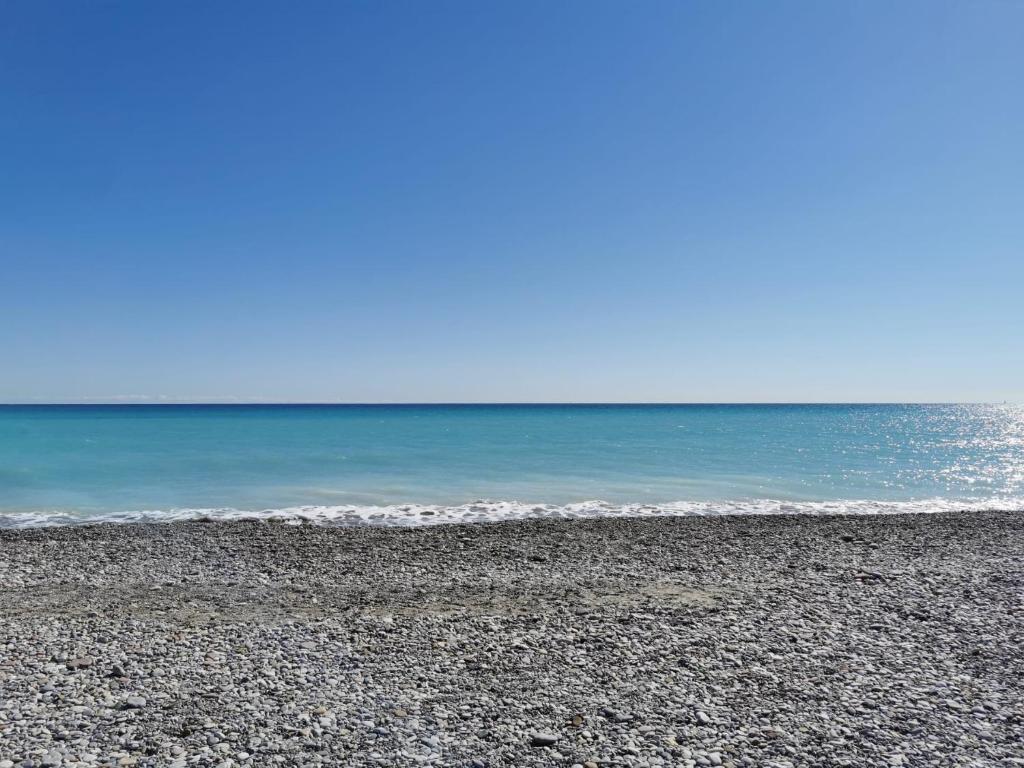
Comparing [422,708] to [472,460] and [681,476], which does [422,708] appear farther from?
[472,460]

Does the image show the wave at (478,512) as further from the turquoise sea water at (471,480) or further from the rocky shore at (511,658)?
the rocky shore at (511,658)

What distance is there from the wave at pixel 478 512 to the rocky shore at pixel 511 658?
4.12 m

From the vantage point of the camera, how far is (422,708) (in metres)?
5.52

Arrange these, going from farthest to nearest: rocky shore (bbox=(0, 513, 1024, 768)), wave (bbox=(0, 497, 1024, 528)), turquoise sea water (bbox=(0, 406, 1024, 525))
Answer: turquoise sea water (bbox=(0, 406, 1024, 525)), wave (bbox=(0, 497, 1024, 528)), rocky shore (bbox=(0, 513, 1024, 768))

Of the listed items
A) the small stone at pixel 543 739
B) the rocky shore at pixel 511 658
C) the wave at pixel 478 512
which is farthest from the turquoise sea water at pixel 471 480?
the small stone at pixel 543 739

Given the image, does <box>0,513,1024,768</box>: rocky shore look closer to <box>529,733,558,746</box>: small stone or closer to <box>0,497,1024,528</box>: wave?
<box>529,733,558,746</box>: small stone

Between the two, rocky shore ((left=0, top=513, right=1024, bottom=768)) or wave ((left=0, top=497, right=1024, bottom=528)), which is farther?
wave ((left=0, top=497, right=1024, bottom=528))

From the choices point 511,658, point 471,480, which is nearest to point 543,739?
point 511,658

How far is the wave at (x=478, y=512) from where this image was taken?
16141 millimetres

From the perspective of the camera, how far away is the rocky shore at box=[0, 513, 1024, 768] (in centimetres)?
493

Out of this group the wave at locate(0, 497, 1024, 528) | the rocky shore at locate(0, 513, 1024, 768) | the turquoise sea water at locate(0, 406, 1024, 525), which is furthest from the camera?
the turquoise sea water at locate(0, 406, 1024, 525)

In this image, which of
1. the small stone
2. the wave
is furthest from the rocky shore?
the wave

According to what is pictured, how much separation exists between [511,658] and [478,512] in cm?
1088

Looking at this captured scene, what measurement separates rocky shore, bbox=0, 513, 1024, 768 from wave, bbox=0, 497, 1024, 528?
412 cm
